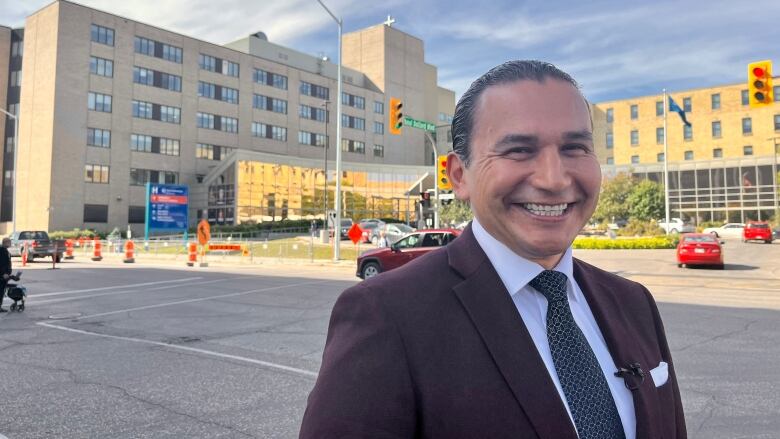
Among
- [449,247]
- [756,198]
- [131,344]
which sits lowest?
[131,344]

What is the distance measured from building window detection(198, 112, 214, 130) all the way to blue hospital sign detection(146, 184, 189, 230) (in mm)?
22358

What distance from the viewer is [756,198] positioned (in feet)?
196

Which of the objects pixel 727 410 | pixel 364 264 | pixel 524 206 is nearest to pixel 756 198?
pixel 364 264

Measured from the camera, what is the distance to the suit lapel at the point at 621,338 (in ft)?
4.68

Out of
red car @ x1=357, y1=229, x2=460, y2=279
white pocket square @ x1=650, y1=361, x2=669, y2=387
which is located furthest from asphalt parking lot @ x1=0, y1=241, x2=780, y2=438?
white pocket square @ x1=650, y1=361, x2=669, y2=387

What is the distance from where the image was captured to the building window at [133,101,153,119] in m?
56.1

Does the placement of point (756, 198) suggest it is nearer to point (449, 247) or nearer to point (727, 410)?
point (727, 410)

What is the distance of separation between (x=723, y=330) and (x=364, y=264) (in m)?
10.5

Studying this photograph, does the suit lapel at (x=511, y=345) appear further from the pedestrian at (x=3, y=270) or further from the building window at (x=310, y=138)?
the building window at (x=310, y=138)

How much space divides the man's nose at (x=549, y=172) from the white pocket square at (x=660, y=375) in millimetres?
639

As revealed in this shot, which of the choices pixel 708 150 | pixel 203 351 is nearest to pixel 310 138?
pixel 708 150

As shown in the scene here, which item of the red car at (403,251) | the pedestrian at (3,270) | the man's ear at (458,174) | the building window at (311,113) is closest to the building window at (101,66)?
the building window at (311,113)

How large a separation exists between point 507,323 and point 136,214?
2373 inches

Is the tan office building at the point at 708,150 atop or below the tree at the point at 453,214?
atop
